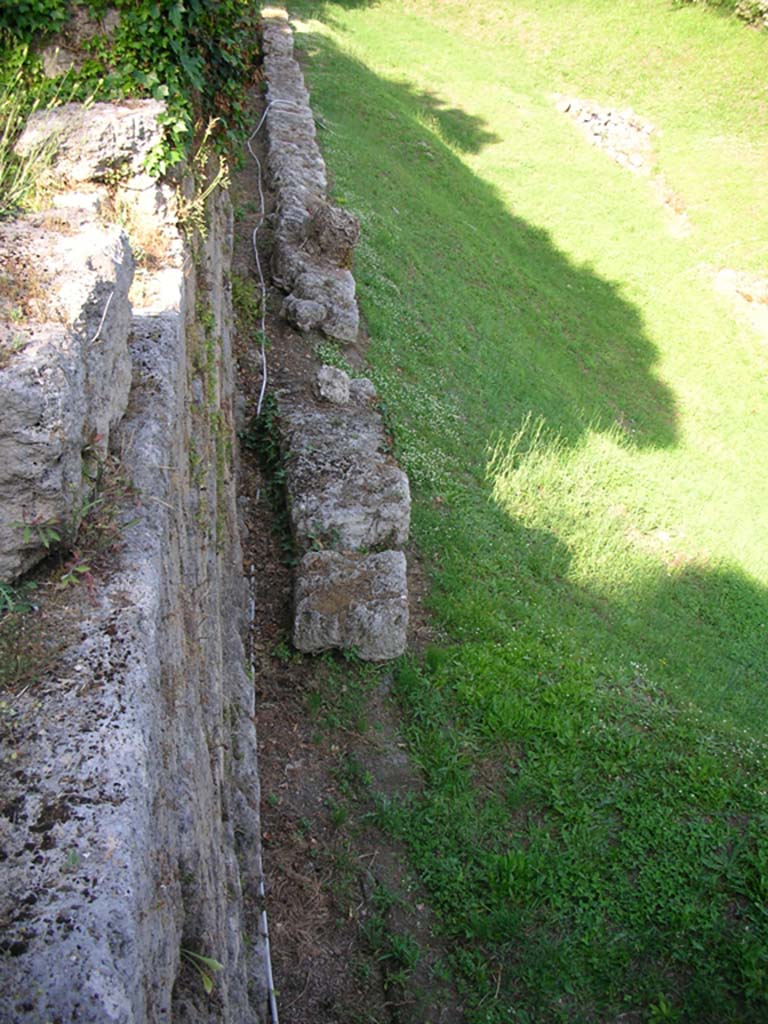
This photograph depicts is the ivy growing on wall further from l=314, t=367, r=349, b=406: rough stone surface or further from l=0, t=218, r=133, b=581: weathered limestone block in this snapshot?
l=314, t=367, r=349, b=406: rough stone surface

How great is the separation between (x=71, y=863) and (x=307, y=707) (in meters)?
3.42

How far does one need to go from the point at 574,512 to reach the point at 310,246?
4.34 m

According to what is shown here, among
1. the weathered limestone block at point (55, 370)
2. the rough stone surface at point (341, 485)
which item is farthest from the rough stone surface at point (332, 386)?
the weathered limestone block at point (55, 370)

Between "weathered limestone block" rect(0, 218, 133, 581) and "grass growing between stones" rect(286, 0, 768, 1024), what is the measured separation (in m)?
3.09

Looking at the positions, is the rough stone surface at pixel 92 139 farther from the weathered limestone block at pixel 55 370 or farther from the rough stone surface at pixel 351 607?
the rough stone surface at pixel 351 607

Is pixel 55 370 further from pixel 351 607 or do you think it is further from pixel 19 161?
pixel 351 607

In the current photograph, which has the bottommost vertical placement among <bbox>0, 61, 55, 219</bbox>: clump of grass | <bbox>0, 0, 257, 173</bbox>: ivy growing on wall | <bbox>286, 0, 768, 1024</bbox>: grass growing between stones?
<bbox>286, 0, 768, 1024</bbox>: grass growing between stones

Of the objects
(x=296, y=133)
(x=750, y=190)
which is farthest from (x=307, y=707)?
(x=750, y=190)

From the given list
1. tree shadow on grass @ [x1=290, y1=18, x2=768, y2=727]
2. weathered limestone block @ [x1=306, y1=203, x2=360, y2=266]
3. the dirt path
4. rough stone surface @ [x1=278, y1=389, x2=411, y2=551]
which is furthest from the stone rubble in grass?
the dirt path

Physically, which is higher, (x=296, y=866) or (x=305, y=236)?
(x=305, y=236)

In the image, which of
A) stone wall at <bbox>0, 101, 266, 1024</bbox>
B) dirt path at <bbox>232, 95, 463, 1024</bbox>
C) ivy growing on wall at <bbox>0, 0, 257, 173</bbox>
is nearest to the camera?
stone wall at <bbox>0, 101, 266, 1024</bbox>

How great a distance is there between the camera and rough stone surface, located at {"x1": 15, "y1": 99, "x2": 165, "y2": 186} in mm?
4141

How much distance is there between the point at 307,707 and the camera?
16.1 ft

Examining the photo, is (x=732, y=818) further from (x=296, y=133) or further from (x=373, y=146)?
(x=373, y=146)
